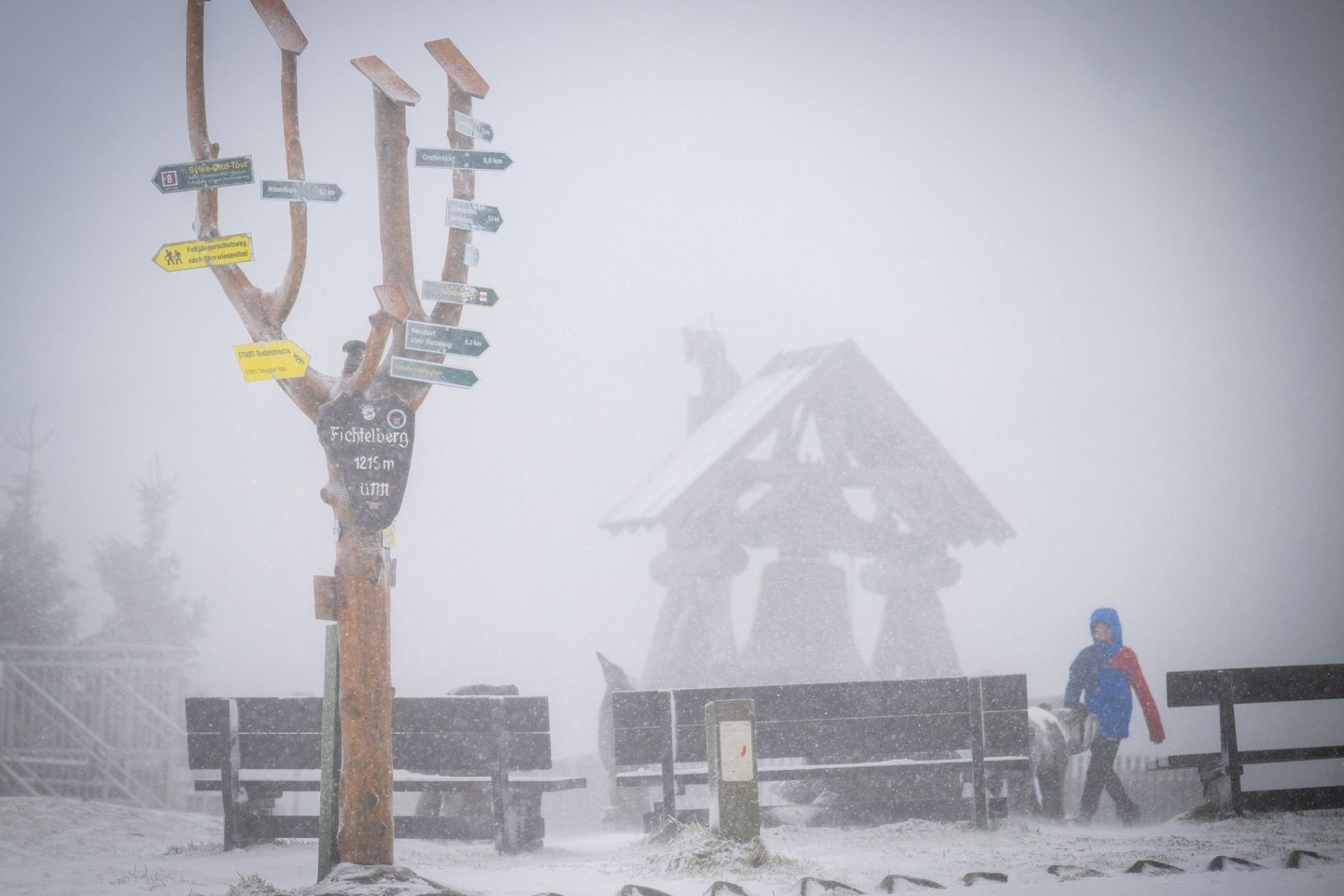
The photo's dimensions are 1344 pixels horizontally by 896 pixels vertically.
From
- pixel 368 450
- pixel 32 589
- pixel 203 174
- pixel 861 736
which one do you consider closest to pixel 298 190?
pixel 203 174

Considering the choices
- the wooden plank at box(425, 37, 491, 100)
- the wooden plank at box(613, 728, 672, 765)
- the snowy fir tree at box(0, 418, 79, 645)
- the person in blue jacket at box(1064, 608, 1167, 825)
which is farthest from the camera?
the snowy fir tree at box(0, 418, 79, 645)

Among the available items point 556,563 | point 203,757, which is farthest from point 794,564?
point 556,563

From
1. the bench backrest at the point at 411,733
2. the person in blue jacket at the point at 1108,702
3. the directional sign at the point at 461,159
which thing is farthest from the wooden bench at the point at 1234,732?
the directional sign at the point at 461,159

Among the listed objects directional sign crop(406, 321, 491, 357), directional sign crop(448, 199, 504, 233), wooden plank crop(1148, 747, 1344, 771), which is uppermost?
directional sign crop(448, 199, 504, 233)

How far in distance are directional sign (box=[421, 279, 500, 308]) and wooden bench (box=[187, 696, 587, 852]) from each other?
2896mm

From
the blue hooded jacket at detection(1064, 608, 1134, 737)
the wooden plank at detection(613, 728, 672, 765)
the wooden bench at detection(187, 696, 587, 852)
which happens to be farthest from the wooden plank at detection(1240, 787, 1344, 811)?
the wooden bench at detection(187, 696, 587, 852)

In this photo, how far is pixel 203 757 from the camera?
26.7 feet

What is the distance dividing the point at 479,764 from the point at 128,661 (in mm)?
9251

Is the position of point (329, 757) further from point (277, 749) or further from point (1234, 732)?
point (1234, 732)

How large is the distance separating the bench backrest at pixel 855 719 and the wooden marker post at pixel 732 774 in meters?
1.04

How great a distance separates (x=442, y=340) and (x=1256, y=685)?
623 cm

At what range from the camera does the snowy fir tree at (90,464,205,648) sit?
19328mm

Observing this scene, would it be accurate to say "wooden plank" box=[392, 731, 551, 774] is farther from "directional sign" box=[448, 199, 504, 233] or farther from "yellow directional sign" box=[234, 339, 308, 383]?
"directional sign" box=[448, 199, 504, 233]

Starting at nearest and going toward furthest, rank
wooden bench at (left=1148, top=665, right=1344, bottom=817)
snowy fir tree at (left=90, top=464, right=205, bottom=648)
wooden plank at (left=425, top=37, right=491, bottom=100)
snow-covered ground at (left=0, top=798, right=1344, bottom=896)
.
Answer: snow-covered ground at (left=0, top=798, right=1344, bottom=896) < wooden plank at (left=425, top=37, right=491, bottom=100) < wooden bench at (left=1148, top=665, right=1344, bottom=817) < snowy fir tree at (left=90, top=464, right=205, bottom=648)
